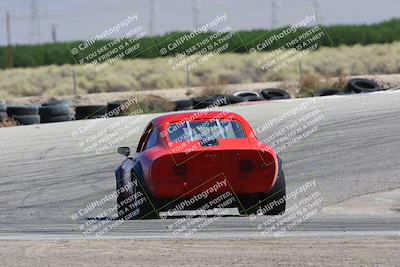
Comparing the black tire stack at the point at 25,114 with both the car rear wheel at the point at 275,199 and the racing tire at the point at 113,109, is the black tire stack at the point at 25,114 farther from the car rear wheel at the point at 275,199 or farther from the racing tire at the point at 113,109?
the car rear wheel at the point at 275,199

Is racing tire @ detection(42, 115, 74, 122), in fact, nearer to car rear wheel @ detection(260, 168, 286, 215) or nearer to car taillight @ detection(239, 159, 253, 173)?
car rear wheel @ detection(260, 168, 286, 215)

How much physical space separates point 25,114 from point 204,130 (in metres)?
13.4

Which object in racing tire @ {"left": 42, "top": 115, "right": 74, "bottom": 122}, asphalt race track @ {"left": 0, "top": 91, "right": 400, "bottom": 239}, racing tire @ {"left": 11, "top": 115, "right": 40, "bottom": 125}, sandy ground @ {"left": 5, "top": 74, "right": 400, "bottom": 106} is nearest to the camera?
asphalt race track @ {"left": 0, "top": 91, "right": 400, "bottom": 239}

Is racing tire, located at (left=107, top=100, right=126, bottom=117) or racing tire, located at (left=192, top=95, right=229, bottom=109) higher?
racing tire, located at (left=107, top=100, right=126, bottom=117)

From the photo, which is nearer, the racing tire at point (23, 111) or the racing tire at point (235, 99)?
the racing tire at point (23, 111)

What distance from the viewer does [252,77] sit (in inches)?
2178

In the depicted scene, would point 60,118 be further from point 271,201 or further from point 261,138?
point 271,201

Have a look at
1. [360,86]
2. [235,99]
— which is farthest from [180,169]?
[360,86]

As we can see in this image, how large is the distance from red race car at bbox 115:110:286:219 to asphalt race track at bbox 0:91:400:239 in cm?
26

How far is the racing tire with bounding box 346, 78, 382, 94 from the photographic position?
2809 centimetres

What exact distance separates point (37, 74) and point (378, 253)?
53922mm

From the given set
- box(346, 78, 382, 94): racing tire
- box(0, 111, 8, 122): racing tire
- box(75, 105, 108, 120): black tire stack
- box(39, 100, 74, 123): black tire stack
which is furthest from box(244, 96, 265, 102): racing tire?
box(0, 111, 8, 122): racing tire

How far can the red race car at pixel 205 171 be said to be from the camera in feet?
41.3

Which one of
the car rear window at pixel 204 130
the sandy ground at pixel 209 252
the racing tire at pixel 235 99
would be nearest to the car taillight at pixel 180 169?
the car rear window at pixel 204 130
